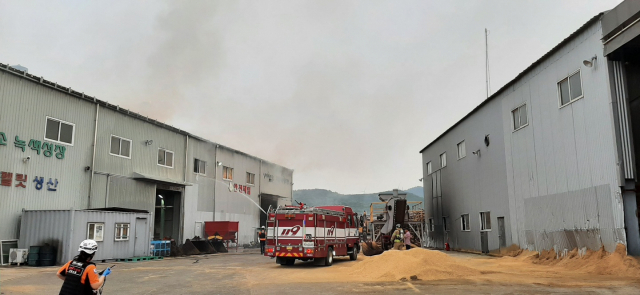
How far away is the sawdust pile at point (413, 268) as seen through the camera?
14641 millimetres

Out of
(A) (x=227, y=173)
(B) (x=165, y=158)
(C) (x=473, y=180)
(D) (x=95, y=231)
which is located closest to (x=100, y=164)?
(D) (x=95, y=231)

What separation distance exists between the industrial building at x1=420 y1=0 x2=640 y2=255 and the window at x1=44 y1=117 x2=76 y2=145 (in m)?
23.3

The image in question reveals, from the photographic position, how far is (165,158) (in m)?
32.8

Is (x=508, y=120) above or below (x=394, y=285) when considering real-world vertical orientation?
above

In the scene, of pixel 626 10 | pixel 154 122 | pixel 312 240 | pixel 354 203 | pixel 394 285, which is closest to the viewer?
pixel 394 285

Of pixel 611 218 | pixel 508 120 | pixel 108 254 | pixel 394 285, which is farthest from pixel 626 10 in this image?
pixel 108 254

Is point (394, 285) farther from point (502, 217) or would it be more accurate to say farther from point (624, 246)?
point (502, 217)

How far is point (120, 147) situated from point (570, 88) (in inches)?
972

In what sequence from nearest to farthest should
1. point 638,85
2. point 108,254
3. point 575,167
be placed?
point 638,85, point 575,167, point 108,254

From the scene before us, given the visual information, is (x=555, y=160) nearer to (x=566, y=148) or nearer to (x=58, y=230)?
(x=566, y=148)

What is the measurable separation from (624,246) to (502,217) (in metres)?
9.25

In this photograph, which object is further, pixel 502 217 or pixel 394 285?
pixel 502 217

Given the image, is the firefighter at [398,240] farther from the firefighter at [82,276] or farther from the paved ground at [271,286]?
the firefighter at [82,276]

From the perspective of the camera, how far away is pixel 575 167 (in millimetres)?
17828
